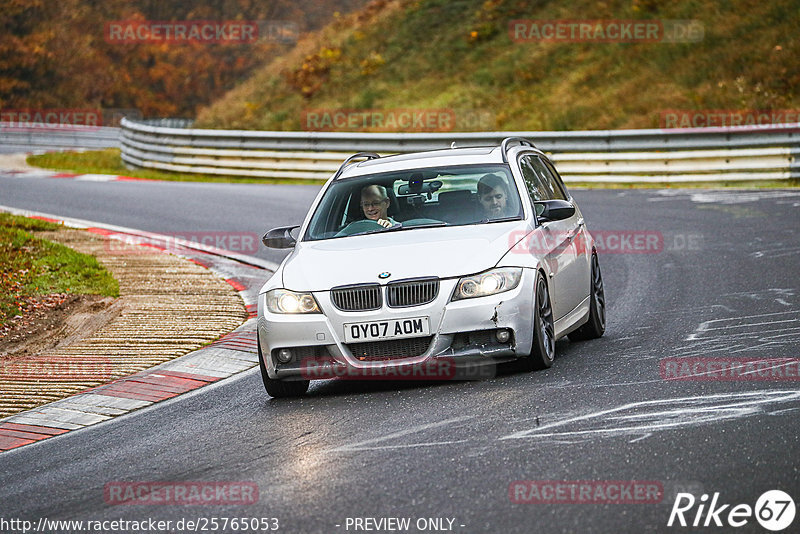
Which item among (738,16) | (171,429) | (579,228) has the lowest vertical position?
(171,429)

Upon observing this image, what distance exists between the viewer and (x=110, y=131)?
42.1 meters

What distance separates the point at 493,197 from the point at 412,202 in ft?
2.07

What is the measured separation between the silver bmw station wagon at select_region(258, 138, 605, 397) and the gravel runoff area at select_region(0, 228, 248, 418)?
5.77 feet

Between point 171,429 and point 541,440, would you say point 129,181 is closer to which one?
point 171,429

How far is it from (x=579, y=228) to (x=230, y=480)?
489cm

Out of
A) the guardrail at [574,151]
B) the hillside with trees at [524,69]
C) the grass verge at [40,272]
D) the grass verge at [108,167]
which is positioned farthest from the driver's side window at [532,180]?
the hillside with trees at [524,69]

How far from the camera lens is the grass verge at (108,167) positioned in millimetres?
27728

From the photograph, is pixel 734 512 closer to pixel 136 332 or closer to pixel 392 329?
pixel 392 329

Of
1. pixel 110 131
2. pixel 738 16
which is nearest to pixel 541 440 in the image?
pixel 738 16

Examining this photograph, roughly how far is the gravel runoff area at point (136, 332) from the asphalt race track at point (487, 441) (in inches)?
42.5

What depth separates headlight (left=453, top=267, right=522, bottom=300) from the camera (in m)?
8.12

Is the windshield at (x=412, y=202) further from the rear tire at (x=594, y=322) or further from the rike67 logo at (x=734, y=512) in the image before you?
the rike67 logo at (x=734, y=512)

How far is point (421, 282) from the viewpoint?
8133 millimetres

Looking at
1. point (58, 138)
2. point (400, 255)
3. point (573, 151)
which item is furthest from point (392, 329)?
point (58, 138)
